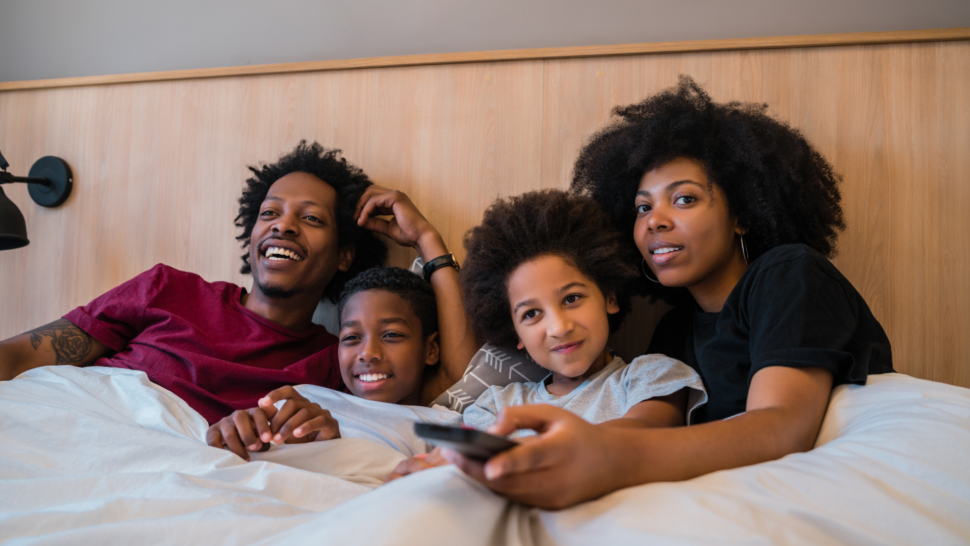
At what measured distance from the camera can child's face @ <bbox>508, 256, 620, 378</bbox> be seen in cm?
104

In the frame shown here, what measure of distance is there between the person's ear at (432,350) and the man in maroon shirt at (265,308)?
0.07 feet

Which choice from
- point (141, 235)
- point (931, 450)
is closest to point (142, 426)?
point (141, 235)

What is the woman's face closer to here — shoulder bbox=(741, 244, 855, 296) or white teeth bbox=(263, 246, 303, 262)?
shoulder bbox=(741, 244, 855, 296)

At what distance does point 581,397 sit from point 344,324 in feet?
1.85

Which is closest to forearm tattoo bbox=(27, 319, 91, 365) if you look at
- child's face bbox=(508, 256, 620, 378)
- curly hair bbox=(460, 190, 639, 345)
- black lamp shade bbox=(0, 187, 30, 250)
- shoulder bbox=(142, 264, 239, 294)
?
shoulder bbox=(142, 264, 239, 294)

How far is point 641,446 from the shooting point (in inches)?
24.0

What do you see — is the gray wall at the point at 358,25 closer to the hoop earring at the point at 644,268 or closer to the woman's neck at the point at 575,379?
the hoop earring at the point at 644,268

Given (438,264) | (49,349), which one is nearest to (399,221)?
(438,264)

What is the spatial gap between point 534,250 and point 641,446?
0.59 m

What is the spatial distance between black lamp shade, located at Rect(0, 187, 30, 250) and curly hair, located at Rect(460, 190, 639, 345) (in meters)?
1.28

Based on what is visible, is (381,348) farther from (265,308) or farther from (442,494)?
(442,494)

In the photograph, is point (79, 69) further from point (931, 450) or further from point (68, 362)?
point (931, 450)

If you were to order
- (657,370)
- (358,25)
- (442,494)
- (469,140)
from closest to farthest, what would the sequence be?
(442,494) < (657,370) < (469,140) < (358,25)

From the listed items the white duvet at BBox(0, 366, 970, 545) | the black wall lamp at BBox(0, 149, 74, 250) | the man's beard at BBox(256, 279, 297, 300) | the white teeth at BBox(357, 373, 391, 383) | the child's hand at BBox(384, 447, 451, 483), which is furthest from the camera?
the black wall lamp at BBox(0, 149, 74, 250)
